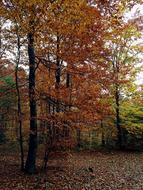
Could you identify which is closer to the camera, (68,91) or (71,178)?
(71,178)

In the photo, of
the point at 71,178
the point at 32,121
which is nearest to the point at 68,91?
the point at 32,121

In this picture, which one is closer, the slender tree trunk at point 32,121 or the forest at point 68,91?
the forest at point 68,91

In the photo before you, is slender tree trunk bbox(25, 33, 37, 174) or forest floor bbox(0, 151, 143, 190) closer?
forest floor bbox(0, 151, 143, 190)

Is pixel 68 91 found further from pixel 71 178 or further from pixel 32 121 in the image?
pixel 71 178

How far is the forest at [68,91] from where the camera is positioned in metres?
11.8

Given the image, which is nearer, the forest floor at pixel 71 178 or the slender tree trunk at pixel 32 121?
the forest floor at pixel 71 178

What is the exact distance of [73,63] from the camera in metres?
17.4

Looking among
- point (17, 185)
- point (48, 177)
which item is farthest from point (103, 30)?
point (17, 185)

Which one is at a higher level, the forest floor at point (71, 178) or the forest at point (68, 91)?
the forest at point (68, 91)

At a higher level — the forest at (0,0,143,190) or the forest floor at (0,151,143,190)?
the forest at (0,0,143,190)

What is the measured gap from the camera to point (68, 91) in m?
16.6

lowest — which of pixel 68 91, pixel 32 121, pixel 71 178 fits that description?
pixel 71 178

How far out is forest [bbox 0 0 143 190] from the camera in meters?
11.8

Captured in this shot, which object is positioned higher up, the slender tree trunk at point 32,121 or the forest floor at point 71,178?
the slender tree trunk at point 32,121
